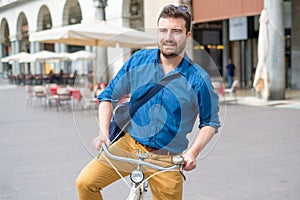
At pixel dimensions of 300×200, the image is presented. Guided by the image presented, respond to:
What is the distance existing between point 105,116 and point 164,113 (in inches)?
14.4

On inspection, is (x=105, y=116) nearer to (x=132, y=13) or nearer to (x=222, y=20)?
(x=132, y=13)

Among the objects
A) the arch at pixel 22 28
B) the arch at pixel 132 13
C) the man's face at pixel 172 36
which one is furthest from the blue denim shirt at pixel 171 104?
the arch at pixel 22 28

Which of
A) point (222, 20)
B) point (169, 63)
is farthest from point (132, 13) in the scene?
point (169, 63)

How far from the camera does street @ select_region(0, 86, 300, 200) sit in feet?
17.1

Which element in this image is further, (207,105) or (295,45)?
(295,45)

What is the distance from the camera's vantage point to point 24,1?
4091 cm

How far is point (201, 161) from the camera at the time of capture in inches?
262

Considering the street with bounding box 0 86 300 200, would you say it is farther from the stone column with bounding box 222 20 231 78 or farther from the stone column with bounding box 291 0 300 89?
the stone column with bounding box 222 20 231 78

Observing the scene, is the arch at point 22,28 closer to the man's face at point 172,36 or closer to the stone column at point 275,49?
the stone column at point 275,49

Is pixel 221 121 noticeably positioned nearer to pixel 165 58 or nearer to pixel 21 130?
pixel 165 58

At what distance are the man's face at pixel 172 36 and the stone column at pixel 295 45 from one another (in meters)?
20.1

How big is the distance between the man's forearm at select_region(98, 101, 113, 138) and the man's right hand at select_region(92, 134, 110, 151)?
1.1 inches

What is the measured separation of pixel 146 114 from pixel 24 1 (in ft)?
133

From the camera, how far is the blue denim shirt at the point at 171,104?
8.86 feet
